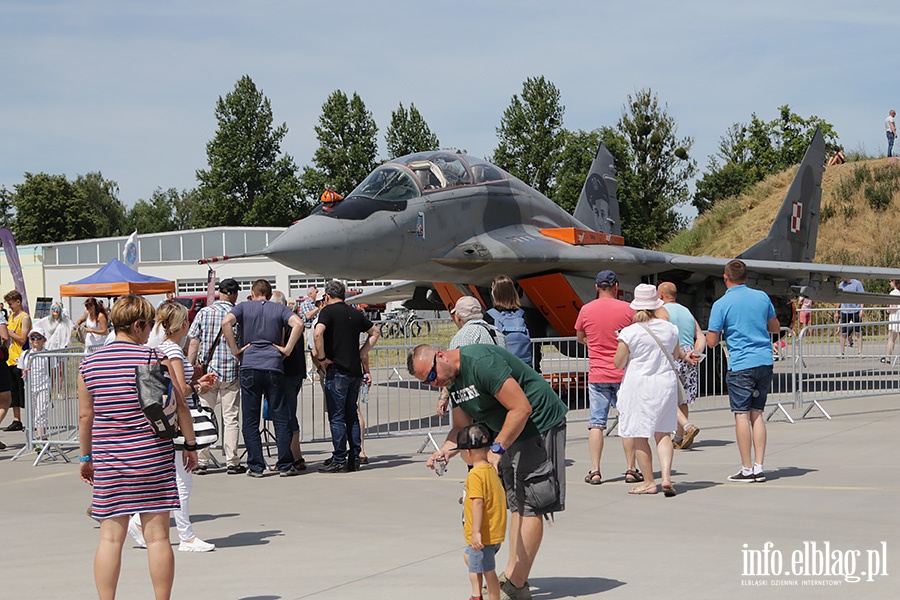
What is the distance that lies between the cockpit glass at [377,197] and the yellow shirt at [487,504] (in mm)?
8953

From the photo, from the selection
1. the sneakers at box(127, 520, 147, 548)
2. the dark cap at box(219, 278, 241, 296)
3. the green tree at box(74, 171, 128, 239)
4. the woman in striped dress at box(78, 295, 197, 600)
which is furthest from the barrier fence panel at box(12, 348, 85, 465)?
the green tree at box(74, 171, 128, 239)

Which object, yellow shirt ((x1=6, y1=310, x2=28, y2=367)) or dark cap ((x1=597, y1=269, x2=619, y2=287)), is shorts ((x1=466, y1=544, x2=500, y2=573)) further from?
yellow shirt ((x1=6, y1=310, x2=28, y2=367))

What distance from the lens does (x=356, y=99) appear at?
70.3 metres

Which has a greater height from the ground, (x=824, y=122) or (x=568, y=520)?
(x=824, y=122)

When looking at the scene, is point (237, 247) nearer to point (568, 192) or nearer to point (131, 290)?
point (568, 192)

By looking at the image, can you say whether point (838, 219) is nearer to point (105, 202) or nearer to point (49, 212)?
point (49, 212)

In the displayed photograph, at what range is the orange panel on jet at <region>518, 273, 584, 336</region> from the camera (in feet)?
51.4

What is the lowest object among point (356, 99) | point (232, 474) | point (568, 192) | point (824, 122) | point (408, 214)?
point (232, 474)

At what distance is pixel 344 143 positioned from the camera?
6988cm

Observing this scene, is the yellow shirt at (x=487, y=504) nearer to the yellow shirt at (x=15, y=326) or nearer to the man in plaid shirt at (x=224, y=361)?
the man in plaid shirt at (x=224, y=361)

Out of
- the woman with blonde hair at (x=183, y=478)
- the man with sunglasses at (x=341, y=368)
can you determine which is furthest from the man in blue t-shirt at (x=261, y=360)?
the woman with blonde hair at (x=183, y=478)

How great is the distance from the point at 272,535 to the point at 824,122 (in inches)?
2368

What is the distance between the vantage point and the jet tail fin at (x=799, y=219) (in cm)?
2103

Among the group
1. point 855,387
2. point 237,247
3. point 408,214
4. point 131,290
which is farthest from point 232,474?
point 237,247
